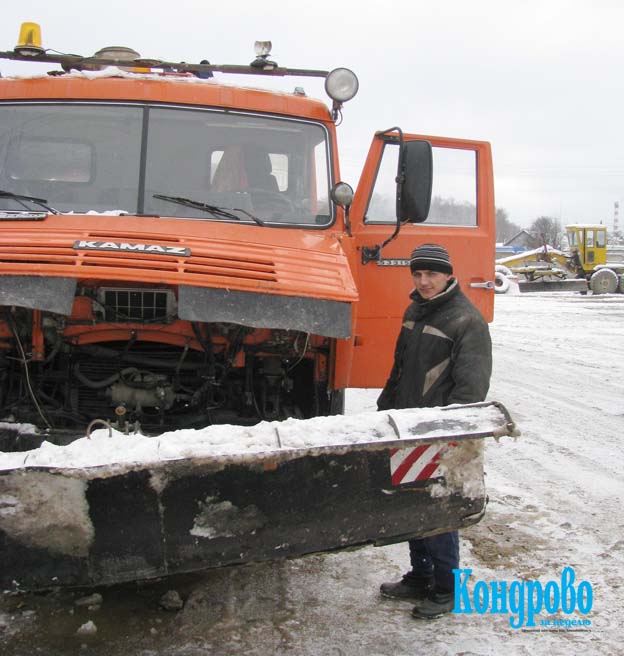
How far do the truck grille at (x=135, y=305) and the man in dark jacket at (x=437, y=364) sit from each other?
1201mm

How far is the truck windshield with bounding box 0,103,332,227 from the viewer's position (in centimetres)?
419

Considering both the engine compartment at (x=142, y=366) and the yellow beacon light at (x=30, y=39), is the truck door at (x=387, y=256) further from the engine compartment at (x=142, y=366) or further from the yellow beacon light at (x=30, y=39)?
the yellow beacon light at (x=30, y=39)

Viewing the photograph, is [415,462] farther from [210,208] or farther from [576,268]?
[576,268]

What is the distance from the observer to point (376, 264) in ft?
15.0

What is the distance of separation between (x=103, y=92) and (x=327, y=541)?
3008 millimetres

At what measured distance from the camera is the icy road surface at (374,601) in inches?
128

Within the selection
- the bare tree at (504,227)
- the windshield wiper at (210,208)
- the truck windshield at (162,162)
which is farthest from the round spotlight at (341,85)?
the bare tree at (504,227)

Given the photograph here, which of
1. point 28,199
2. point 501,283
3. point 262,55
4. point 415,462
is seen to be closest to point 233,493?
point 415,462

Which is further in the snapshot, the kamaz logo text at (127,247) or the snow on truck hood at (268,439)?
the kamaz logo text at (127,247)

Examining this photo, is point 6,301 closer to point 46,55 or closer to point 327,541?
point 327,541

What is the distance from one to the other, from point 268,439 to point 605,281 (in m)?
28.7

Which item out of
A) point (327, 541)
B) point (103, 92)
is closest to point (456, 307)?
point (327, 541)

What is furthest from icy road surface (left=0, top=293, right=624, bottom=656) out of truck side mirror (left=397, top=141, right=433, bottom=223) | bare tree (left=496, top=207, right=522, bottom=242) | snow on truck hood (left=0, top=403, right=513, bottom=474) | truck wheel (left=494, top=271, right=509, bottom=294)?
bare tree (left=496, top=207, right=522, bottom=242)

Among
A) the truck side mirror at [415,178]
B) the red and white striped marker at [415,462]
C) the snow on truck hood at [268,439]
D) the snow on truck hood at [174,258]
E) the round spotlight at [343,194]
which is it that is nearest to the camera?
the snow on truck hood at [268,439]
